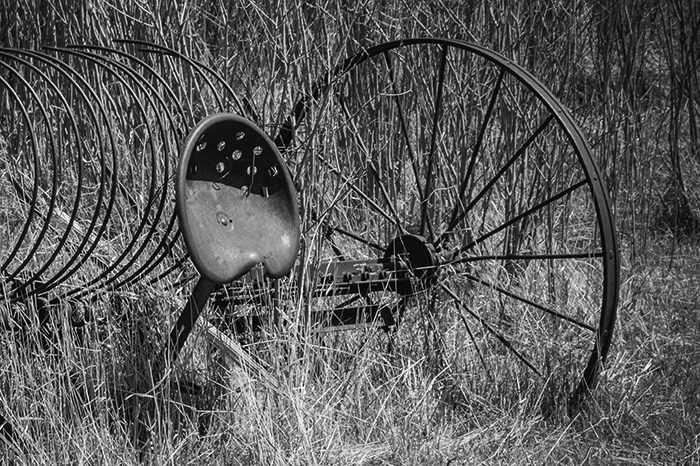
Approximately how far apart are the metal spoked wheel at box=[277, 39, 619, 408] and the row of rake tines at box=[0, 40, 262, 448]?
0.49m

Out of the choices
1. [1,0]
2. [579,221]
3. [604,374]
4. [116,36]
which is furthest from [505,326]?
[1,0]

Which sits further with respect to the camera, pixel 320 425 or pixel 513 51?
pixel 513 51

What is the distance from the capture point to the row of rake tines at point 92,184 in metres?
2.86

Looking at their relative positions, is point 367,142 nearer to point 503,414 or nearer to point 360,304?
point 360,304

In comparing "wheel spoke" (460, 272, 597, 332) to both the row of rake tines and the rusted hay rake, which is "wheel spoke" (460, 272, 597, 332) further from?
the row of rake tines

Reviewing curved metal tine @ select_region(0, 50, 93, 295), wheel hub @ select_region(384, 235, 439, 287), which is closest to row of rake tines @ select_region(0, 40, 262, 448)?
curved metal tine @ select_region(0, 50, 93, 295)

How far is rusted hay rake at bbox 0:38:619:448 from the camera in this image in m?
2.75

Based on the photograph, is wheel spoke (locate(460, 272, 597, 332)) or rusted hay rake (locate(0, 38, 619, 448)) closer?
rusted hay rake (locate(0, 38, 619, 448))

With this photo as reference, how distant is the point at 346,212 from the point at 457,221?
1.21 m

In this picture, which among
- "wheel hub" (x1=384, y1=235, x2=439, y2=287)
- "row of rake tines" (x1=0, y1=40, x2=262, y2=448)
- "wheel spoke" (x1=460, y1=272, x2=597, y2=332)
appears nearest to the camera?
"row of rake tines" (x1=0, y1=40, x2=262, y2=448)

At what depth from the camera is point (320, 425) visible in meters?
2.76

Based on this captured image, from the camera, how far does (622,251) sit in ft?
16.6

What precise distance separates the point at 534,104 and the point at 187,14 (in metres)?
1.66

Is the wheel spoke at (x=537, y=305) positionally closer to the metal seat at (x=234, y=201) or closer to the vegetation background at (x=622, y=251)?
the vegetation background at (x=622, y=251)
